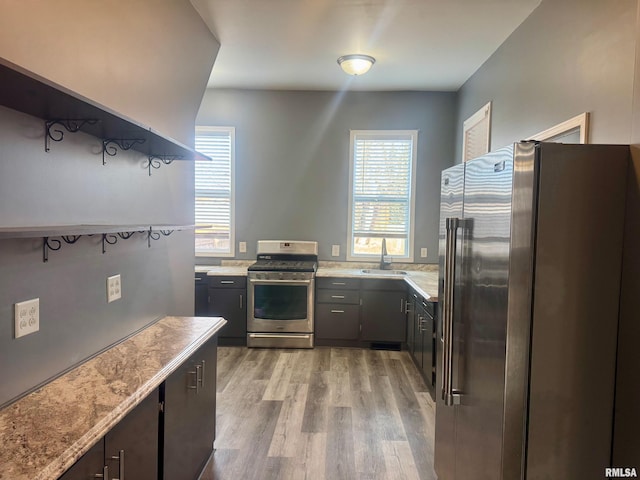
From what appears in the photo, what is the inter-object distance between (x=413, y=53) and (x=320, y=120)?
59.7 inches

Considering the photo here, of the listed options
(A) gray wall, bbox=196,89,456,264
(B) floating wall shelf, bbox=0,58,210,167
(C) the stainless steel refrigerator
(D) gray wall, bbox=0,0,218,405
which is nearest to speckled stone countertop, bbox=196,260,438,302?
(A) gray wall, bbox=196,89,456,264

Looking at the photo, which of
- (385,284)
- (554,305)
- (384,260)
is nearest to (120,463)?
(554,305)

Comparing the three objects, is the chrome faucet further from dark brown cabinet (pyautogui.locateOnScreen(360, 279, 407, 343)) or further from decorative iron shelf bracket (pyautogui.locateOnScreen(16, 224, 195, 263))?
decorative iron shelf bracket (pyautogui.locateOnScreen(16, 224, 195, 263))

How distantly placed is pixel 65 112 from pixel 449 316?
5.78 feet

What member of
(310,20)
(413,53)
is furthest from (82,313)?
(413,53)

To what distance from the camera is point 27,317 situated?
1401 millimetres

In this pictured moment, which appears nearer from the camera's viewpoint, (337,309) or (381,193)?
(337,309)

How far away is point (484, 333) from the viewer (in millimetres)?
1655

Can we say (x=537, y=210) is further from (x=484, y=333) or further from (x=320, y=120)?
(x=320, y=120)

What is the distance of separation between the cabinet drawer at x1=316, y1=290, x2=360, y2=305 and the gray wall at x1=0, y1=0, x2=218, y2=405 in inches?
83.6

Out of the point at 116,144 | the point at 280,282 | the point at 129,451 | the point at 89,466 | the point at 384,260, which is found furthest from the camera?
the point at 384,260

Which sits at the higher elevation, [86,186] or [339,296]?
[86,186]

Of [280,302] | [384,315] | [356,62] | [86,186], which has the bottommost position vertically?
[384,315]

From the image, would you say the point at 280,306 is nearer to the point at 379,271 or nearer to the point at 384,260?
the point at 379,271
